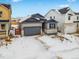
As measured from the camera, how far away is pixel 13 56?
952 inches

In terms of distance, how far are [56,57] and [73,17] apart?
26629 millimetres

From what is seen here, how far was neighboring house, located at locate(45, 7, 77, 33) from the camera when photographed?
45531 mm

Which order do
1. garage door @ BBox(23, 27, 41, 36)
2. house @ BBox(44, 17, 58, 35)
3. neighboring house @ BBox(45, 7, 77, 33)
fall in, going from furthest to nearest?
neighboring house @ BBox(45, 7, 77, 33) < house @ BBox(44, 17, 58, 35) < garage door @ BBox(23, 27, 41, 36)

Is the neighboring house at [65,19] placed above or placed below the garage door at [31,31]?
above

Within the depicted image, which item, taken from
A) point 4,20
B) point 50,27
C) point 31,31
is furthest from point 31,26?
point 4,20

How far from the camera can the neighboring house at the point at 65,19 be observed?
149 ft

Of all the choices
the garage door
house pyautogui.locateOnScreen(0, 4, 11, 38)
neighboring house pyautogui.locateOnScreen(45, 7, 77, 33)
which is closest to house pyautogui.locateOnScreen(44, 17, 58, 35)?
the garage door

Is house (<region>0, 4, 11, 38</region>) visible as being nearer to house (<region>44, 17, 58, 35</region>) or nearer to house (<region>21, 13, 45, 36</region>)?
house (<region>21, 13, 45, 36</region>)

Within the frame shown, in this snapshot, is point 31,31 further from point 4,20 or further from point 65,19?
point 65,19

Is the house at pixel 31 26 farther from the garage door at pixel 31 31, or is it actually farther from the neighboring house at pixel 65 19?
the neighboring house at pixel 65 19

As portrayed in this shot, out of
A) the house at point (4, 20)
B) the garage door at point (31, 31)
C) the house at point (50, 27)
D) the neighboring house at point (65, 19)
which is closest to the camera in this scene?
the house at point (4, 20)

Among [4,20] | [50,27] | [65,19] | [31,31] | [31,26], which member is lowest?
[31,31]

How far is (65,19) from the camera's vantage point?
47094 mm

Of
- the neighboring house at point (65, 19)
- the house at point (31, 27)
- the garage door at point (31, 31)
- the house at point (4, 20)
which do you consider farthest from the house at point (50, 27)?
the house at point (4, 20)
